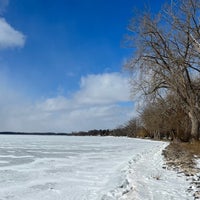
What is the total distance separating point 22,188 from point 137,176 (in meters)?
3.48

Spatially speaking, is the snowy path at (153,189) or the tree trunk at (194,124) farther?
the tree trunk at (194,124)

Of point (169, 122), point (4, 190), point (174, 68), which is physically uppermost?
point (174, 68)

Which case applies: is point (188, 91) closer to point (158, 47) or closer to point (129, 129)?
point (158, 47)

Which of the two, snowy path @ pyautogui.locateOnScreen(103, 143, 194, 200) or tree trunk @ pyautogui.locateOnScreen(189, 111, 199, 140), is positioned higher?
tree trunk @ pyautogui.locateOnScreen(189, 111, 199, 140)

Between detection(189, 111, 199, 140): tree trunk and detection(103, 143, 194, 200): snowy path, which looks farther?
detection(189, 111, 199, 140): tree trunk

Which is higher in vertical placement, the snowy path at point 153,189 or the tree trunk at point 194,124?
the tree trunk at point 194,124

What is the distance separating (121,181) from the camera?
30.9 feet

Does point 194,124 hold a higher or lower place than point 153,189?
higher

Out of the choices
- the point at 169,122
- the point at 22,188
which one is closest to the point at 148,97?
the point at 169,122

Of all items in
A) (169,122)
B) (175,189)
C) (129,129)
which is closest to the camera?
(175,189)

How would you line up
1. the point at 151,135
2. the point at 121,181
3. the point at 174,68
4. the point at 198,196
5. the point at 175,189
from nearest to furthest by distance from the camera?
1. the point at 198,196
2. the point at 175,189
3. the point at 121,181
4. the point at 174,68
5. the point at 151,135

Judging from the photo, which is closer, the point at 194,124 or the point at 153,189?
the point at 153,189

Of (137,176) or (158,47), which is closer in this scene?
(137,176)

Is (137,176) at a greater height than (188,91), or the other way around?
(188,91)
